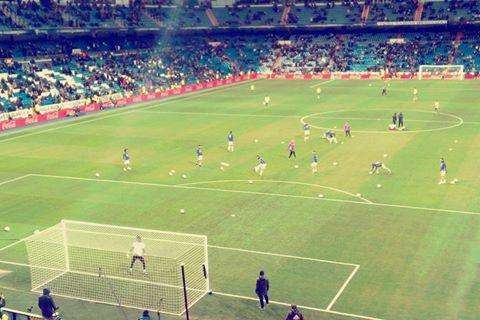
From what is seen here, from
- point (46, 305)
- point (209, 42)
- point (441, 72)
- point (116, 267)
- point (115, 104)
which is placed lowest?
point (115, 104)

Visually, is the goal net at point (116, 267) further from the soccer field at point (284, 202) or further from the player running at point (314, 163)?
the player running at point (314, 163)

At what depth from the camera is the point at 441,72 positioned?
3691 inches

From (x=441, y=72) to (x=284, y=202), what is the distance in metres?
70.6

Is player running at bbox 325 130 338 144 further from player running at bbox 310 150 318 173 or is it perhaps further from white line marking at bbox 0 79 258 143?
white line marking at bbox 0 79 258 143

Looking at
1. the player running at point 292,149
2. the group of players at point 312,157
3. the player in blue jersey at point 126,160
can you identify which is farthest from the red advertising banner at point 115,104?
the player running at point 292,149

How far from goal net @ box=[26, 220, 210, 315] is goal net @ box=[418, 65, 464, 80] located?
76.3 m

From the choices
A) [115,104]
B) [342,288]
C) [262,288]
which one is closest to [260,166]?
[342,288]

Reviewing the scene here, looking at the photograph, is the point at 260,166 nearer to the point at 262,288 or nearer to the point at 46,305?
the point at 262,288

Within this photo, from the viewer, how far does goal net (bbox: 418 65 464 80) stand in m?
91.7

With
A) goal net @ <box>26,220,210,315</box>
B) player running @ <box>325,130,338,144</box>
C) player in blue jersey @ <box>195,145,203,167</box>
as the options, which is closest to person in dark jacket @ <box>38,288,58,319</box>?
goal net @ <box>26,220,210,315</box>

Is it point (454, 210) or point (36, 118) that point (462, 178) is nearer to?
point (454, 210)

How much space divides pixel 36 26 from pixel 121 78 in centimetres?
1340

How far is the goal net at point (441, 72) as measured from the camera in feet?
301

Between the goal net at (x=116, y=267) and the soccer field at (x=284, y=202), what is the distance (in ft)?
2.17
